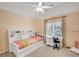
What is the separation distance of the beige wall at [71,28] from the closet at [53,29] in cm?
8

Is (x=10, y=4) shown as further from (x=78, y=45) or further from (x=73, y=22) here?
(x=78, y=45)

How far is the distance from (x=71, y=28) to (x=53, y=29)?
0.30 metres

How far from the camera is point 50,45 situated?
1.49m

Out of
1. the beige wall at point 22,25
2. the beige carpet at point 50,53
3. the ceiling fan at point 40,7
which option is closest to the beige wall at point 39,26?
the beige wall at point 22,25

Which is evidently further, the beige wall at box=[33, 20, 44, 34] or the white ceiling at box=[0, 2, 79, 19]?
the beige wall at box=[33, 20, 44, 34]

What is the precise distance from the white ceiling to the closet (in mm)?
120

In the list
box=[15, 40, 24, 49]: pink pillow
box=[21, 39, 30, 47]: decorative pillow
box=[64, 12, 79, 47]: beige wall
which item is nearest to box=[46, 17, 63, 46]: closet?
box=[64, 12, 79, 47]: beige wall

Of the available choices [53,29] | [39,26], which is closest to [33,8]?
[39,26]

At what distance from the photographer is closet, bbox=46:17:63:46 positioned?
143cm

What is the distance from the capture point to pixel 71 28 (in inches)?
55.2

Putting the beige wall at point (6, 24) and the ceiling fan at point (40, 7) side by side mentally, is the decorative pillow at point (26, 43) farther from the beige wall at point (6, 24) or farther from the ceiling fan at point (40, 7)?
the ceiling fan at point (40, 7)

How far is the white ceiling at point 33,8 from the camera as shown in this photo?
137 cm

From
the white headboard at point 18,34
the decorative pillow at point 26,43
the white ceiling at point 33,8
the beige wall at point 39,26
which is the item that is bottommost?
the decorative pillow at point 26,43

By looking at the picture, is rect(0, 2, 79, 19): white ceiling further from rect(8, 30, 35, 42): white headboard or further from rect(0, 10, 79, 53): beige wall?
rect(8, 30, 35, 42): white headboard
